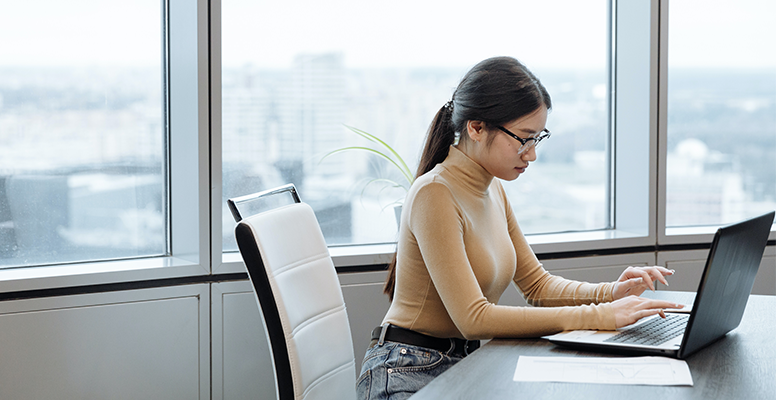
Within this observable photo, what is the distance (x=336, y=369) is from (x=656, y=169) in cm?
170

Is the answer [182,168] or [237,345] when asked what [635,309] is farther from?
[182,168]

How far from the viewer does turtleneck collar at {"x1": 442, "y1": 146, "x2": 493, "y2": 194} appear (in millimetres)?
1528

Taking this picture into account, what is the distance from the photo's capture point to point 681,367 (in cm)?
108

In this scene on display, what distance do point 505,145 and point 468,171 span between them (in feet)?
0.36

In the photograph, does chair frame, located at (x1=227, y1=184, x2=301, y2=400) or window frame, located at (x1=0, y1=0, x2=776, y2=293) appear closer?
chair frame, located at (x1=227, y1=184, x2=301, y2=400)

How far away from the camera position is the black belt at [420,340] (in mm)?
1413

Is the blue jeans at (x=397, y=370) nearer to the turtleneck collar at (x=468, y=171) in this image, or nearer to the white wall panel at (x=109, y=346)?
the turtleneck collar at (x=468, y=171)

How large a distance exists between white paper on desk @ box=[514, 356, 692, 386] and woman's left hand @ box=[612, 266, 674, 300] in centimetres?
39

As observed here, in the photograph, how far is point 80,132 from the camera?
2012mm

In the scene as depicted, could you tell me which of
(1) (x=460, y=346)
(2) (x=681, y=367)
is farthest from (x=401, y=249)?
(2) (x=681, y=367)

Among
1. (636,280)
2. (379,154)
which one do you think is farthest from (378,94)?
(636,280)

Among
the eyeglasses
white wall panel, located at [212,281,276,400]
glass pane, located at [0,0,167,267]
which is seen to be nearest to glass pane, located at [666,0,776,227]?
the eyeglasses

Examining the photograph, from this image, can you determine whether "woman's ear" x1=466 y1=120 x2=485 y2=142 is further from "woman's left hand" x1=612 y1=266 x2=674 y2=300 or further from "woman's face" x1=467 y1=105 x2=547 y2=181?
"woman's left hand" x1=612 y1=266 x2=674 y2=300

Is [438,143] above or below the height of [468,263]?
above
